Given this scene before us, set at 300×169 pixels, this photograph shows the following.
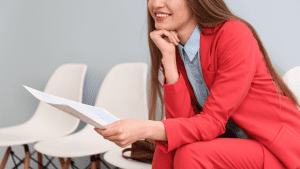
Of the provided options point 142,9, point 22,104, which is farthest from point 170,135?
point 22,104

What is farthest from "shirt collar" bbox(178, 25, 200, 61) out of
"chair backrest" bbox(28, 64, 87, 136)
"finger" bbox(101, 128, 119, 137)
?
"chair backrest" bbox(28, 64, 87, 136)

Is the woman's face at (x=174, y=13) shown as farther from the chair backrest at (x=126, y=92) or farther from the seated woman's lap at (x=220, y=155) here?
the chair backrest at (x=126, y=92)

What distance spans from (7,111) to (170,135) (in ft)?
6.94

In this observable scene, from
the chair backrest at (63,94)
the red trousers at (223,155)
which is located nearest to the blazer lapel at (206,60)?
the red trousers at (223,155)

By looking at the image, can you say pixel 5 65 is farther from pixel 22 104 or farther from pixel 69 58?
pixel 69 58

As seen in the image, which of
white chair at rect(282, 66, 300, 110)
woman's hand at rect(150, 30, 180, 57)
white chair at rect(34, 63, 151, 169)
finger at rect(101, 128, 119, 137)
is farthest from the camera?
white chair at rect(34, 63, 151, 169)

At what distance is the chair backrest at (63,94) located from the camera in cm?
173

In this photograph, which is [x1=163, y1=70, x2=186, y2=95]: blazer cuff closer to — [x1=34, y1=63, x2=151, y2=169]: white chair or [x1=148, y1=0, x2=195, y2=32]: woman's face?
[x1=148, y1=0, x2=195, y2=32]: woman's face

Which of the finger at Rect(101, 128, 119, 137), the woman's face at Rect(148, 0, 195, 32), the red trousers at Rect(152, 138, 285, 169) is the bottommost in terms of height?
the red trousers at Rect(152, 138, 285, 169)

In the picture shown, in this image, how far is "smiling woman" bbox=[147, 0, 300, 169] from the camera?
2.30 feet

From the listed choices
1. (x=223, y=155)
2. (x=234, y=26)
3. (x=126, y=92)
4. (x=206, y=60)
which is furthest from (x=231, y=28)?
(x=126, y=92)

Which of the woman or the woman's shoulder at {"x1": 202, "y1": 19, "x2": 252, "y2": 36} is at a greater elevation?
the woman's shoulder at {"x1": 202, "y1": 19, "x2": 252, "y2": 36}

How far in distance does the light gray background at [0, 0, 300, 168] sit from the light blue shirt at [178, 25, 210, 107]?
25.5 inches

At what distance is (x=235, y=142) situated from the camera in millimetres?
715
